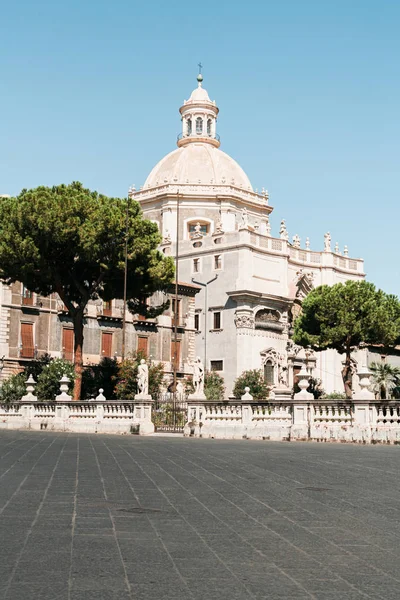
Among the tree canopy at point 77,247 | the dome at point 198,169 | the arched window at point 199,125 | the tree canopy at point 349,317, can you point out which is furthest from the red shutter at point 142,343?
the arched window at point 199,125

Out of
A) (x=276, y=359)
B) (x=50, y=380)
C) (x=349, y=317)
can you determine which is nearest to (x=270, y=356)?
(x=276, y=359)

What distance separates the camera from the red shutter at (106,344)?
6106cm

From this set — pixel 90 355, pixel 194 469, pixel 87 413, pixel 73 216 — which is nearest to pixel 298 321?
pixel 90 355

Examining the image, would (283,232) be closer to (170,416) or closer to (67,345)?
(67,345)

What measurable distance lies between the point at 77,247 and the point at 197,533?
1523 inches

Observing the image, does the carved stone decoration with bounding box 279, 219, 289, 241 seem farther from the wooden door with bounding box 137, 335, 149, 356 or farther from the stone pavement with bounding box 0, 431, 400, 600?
the stone pavement with bounding box 0, 431, 400, 600

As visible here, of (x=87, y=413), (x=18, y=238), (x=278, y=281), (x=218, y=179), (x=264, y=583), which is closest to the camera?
(x=264, y=583)

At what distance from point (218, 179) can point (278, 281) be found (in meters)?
15.9

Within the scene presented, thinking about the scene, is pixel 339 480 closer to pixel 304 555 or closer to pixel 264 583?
pixel 304 555

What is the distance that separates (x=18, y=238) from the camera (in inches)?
1752

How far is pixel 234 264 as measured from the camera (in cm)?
7288

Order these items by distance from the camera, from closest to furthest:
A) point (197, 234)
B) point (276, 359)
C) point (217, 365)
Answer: point (217, 365) < point (276, 359) < point (197, 234)

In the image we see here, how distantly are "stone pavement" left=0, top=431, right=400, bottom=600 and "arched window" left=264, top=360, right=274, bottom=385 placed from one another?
5848 cm

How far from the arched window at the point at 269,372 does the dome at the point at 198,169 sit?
21758 millimetres
